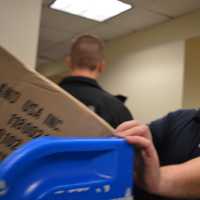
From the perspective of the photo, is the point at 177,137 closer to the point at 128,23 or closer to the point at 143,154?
the point at 143,154

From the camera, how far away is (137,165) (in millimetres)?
735

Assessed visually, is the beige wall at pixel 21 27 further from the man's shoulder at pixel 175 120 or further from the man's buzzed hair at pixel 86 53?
the man's shoulder at pixel 175 120

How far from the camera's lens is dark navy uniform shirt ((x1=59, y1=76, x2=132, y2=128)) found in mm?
1635

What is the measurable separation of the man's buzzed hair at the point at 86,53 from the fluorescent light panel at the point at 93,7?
1395 millimetres

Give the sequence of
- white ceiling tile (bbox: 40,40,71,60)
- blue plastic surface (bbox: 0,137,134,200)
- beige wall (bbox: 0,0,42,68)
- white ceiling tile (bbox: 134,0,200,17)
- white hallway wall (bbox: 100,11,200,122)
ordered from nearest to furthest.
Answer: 1. blue plastic surface (bbox: 0,137,134,200)
2. beige wall (bbox: 0,0,42,68)
3. white ceiling tile (bbox: 134,0,200,17)
4. white hallway wall (bbox: 100,11,200,122)
5. white ceiling tile (bbox: 40,40,71,60)

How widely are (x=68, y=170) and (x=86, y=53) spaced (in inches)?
54.5

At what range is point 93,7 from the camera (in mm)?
3373

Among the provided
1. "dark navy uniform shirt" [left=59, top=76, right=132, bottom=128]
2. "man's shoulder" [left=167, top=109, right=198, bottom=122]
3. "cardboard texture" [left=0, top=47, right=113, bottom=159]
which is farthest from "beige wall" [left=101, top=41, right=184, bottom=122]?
"cardboard texture" [left=0, top=47, right=113, bottom=159]

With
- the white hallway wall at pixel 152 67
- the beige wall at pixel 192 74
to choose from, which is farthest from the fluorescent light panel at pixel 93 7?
the beige wall at pixel 192 74

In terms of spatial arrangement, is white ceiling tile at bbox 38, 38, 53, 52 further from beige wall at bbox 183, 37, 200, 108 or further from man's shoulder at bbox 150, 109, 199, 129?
man's shoulder at bbox 150, 109, 199, 129

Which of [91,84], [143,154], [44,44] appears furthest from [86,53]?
[44,44]

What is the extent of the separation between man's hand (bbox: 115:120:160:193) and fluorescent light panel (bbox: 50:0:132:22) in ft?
8.56

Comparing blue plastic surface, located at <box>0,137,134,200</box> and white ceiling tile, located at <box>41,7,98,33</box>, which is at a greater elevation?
white ceiling tile, located at <box>41,7,98,33</box>

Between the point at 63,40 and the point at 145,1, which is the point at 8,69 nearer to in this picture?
the point at 145,1
